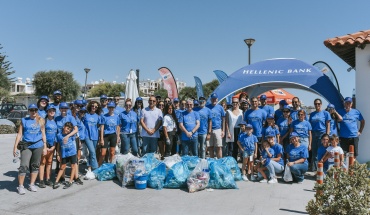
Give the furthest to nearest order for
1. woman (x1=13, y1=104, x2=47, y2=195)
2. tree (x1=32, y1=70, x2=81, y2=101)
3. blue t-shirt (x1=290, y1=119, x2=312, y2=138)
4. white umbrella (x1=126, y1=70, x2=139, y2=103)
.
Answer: tree (x1=32, y1=70, x2=81, y2=101) → white umbrella (x1=126, y1=70, x2=139, y2=103) → blue t-shirt (x1=290, y1=119, x2=312, y2=138) → woman (x1=13, y1=104, x2=47, y2=195)

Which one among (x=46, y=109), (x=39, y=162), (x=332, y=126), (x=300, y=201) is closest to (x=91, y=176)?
(x=39, y=162)

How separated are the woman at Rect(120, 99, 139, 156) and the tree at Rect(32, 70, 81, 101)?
46.2 m

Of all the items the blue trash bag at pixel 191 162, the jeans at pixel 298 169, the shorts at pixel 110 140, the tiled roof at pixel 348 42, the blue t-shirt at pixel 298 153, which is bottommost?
the jeans at pixel 298 169

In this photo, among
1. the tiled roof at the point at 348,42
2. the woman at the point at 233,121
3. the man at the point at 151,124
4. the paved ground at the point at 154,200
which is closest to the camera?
the paved ground at the point at 154,200

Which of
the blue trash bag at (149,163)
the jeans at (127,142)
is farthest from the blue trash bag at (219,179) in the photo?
the jeans at (127,142)

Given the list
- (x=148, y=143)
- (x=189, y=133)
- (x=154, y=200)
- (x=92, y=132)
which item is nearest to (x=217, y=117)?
(x=189, y=133)

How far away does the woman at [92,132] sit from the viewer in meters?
7.36

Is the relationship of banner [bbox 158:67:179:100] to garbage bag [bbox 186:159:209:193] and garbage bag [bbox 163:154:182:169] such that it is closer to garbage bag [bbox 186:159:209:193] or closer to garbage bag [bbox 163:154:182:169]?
garbage bag [bbox 163:154:182:169]

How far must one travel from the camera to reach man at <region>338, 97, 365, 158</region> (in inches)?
306

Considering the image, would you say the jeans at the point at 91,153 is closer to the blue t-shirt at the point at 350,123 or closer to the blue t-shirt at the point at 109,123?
the blue t-shirt at the point at 109,123

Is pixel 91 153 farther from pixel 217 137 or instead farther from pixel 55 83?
pixel 55 83

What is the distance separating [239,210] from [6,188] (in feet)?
15.5

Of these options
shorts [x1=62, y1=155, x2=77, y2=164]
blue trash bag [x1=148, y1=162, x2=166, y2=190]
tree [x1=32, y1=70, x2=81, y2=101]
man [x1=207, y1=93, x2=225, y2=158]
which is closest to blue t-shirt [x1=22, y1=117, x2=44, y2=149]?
shorts [x1=62, y1=155, x2=77, y2=164]

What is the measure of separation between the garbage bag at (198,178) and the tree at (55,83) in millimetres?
48604
